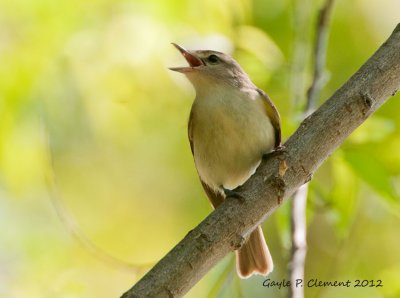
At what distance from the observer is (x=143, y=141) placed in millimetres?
6059

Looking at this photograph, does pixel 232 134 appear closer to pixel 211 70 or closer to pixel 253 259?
pixel 211 70

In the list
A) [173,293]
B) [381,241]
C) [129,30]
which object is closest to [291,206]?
[173,293]

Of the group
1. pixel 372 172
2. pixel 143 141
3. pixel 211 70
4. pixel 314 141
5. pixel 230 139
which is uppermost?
pixel 143 141

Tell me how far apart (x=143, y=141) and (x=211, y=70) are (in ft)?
6.15

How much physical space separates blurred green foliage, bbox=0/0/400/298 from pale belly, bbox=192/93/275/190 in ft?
0.77

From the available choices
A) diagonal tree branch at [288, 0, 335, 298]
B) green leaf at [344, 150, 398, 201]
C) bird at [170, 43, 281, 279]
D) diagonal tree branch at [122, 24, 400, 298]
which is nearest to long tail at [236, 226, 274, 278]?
bird at [170, 43, 281, 279]

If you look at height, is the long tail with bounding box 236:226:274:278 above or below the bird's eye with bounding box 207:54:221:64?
below

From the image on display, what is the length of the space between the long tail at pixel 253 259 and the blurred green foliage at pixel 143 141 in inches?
4.1

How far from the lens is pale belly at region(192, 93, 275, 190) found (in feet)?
12.5

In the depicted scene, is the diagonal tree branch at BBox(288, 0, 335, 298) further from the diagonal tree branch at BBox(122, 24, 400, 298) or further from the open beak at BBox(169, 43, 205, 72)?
the open beak at BBox(169, 43, 205, 72)

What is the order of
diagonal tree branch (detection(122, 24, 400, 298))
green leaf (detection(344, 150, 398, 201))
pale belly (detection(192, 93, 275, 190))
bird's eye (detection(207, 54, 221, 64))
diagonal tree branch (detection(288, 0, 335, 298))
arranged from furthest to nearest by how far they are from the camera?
1. bird's eye (detection(207, 54, 221, 64))
2. pale belly (detection(192, 93, 275, 190))
3. green leaf (detection(344, 150, 398, 201))
4. diagonal tree branch (detection(288, 0, 335, 298))
5. diagonal tree branch (detection(122, 24, 400, 298))

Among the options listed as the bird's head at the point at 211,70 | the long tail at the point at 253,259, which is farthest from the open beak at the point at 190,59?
the long tail at the point at 253,259

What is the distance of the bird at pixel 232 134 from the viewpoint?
12.5 feet

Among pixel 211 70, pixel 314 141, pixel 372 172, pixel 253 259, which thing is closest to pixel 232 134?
pixel 211 70
